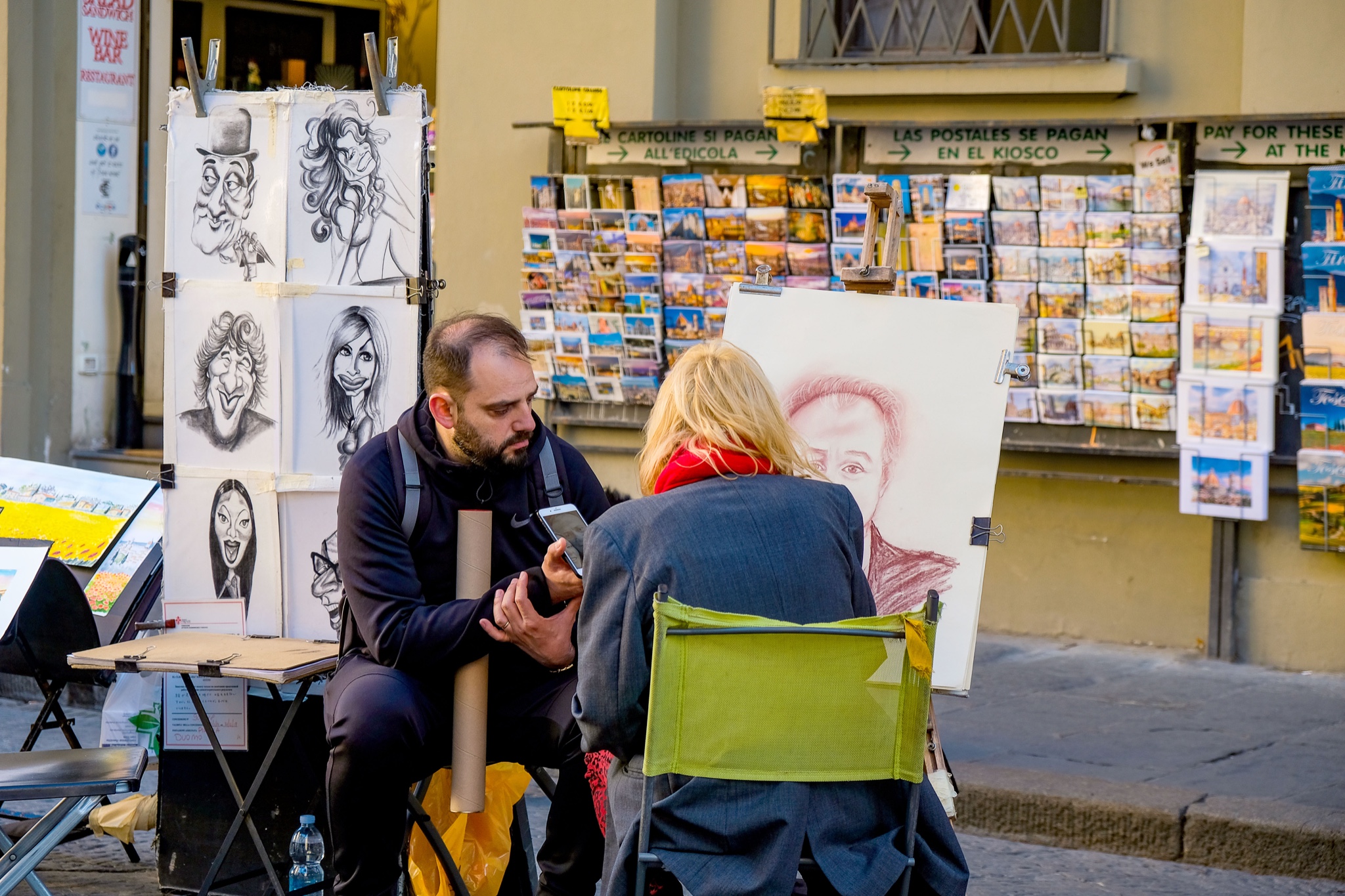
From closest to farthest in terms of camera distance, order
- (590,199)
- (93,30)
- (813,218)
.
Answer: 1. (813,218)
2. (590,199)
3. (93,30)

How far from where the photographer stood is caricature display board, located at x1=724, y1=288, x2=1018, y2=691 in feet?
12.3

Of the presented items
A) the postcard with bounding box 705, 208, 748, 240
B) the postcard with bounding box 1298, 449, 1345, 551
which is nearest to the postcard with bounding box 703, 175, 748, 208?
the postcard with bounding box 705, 208, 748, 240

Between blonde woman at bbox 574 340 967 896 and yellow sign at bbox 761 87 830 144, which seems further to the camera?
yellow sign at bbox 761 87 830 144

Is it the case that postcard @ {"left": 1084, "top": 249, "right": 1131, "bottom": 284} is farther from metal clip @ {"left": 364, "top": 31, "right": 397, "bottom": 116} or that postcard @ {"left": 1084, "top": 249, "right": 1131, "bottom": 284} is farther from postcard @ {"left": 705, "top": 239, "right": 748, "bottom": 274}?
metal clip @ {"left": 364, "top": 31, "right": 397, "bottom": 116}

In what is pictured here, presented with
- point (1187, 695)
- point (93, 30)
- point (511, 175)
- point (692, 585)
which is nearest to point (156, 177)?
point (93, 30)

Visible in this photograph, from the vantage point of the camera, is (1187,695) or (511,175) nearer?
(1187,695)

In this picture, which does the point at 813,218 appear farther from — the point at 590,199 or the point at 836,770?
the point at 836,770

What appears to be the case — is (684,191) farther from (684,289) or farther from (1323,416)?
(1323,416)

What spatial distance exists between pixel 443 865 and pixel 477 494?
0.79 m

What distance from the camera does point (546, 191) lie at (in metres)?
7.29

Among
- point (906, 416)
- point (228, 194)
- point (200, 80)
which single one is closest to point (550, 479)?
point (906, 416)

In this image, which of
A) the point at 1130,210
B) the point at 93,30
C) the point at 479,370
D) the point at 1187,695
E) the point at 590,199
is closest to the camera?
the point at 479,370

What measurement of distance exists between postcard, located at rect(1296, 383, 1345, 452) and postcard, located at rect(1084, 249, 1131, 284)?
0.79 m

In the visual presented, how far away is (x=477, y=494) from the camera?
11.3 feet
